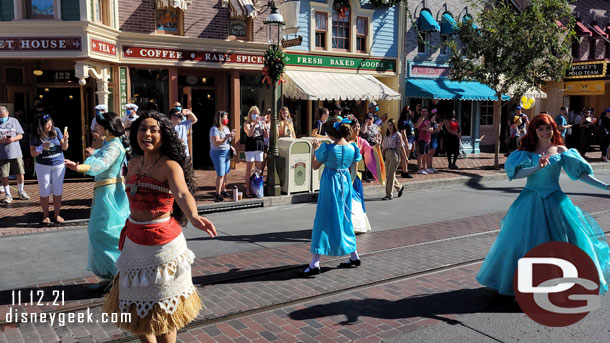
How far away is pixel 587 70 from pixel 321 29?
1172cm

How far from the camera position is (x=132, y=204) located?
347cm

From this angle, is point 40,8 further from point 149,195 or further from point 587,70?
point 587,70

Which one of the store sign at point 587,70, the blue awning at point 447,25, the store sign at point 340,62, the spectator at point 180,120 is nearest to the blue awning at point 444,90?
the store sign at point 340,62

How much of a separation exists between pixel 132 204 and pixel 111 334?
142 centimetres

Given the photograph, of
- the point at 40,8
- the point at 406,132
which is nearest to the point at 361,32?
the point at 406,132

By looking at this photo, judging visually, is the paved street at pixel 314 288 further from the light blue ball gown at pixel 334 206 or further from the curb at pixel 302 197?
the curb at pixel 302 197

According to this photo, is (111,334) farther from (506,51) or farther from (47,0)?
(506,51)

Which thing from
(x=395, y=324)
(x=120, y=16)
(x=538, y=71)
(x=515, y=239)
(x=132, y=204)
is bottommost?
(x=395, y=324)

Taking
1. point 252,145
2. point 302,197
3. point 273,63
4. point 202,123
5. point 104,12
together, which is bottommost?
point 302,197

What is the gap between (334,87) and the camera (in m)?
17.2

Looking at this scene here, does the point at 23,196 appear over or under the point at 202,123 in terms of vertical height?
under

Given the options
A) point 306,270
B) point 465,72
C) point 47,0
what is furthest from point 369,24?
point 306,270

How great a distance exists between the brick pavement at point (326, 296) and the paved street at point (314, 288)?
11 millimetres

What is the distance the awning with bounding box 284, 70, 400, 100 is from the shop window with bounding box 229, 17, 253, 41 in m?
1.99
